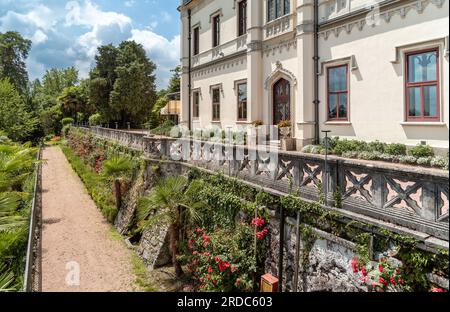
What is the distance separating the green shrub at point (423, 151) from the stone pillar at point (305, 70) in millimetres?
4062

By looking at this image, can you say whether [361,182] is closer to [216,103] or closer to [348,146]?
[348,146]

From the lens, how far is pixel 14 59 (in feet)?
159

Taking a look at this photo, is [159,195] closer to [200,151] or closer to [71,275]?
[200,151]

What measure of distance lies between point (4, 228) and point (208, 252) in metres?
4.67

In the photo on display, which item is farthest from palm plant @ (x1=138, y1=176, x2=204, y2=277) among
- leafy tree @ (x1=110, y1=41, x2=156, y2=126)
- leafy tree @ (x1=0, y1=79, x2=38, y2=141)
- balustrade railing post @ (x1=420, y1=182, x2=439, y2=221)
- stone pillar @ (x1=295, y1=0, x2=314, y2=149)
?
leafy tree @ (x1=110, y1=41, x2=156, y2=126)

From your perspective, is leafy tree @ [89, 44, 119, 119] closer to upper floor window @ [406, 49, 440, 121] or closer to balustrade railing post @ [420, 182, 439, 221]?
upper floor window @ [406, 49, 440, 121]

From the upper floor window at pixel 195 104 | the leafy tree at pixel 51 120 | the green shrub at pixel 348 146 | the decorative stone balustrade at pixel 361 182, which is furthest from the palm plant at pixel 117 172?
the leafy tree at pixel 51 120

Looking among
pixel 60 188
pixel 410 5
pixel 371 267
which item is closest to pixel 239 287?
pixel 371 267

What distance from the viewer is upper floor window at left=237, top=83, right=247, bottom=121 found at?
52.6 feet

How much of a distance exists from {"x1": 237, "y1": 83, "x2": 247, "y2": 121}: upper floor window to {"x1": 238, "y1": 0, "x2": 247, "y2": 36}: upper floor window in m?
2.80

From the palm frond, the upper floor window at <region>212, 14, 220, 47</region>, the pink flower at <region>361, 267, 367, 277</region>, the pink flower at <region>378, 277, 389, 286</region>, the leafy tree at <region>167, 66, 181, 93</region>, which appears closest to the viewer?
the pink flower at <region>378, 277, 389, 286</region>

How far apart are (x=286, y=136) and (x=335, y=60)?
3510 millimetres

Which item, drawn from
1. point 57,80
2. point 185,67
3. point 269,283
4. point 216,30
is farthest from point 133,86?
point 57,80

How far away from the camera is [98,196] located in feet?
50.0
